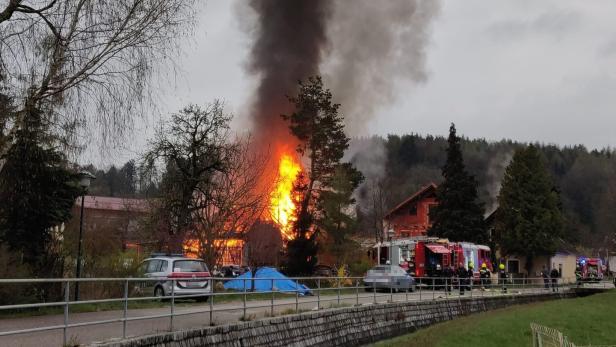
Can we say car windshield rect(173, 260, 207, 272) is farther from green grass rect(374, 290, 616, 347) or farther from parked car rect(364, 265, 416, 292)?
parked car rect(364, 265, 416, 292)

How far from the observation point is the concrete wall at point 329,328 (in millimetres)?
11553

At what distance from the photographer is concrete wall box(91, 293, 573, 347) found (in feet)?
37.9

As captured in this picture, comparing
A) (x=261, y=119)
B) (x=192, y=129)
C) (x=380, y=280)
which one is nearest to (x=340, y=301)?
(x=380, y=280)

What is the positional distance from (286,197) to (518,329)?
84.5 ft

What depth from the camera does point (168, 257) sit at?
68.6ft

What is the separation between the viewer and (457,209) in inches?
2324

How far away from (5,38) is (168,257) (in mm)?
10712

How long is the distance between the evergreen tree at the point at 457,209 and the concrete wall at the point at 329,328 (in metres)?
26.9

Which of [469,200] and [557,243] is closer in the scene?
[469,200]

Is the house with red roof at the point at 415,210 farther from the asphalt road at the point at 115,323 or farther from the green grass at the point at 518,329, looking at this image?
the asphalt road at the point at 115,323

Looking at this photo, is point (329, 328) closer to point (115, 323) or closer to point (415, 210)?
point (115, 323)

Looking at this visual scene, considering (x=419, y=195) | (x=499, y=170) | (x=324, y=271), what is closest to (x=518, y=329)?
(x=324, y=271)

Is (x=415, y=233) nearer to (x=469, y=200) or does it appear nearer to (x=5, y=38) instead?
(x=469, y=200)

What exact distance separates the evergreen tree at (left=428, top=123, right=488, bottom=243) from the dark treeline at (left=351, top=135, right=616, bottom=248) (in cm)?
2574
